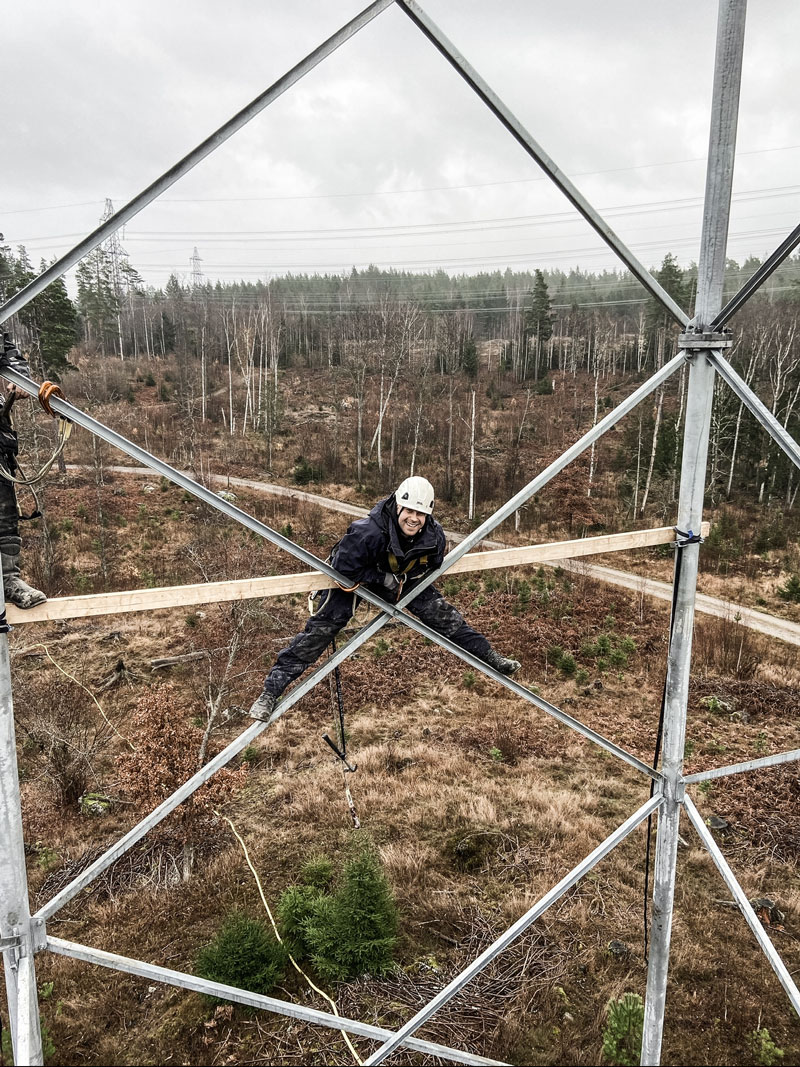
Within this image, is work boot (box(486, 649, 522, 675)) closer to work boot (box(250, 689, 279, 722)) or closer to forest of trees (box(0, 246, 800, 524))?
work boot (box(250, 689, 279, 722))

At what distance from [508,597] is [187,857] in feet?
43.7

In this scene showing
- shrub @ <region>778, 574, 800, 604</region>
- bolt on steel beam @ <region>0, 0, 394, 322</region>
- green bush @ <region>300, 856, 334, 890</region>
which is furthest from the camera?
shrub @ <region>778, 574, 800, 604</region>

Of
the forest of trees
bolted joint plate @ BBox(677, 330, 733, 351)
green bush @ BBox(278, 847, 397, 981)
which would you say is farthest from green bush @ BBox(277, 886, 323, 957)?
the forest of trees

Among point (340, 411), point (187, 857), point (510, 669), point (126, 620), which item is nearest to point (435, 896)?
point (187, 857)

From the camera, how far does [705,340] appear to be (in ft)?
11.5

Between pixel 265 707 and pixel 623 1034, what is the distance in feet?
18.8

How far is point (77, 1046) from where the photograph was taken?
675cm

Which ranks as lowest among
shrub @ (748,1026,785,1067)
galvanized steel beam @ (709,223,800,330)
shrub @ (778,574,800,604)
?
shrub @ (748,1026,785,1067)

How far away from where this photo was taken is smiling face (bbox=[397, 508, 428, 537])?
3.64 m

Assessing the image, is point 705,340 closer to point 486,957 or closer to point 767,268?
point 767,268

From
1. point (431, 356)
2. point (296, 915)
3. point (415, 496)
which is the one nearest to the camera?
point (415, 496)

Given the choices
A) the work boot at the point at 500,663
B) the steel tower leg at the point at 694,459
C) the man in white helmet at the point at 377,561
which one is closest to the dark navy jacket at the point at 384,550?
the man in white helmet at the point at 377,561

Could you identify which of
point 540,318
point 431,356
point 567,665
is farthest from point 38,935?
point 540,318

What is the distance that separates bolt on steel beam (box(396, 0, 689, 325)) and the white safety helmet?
1618 millimetres
